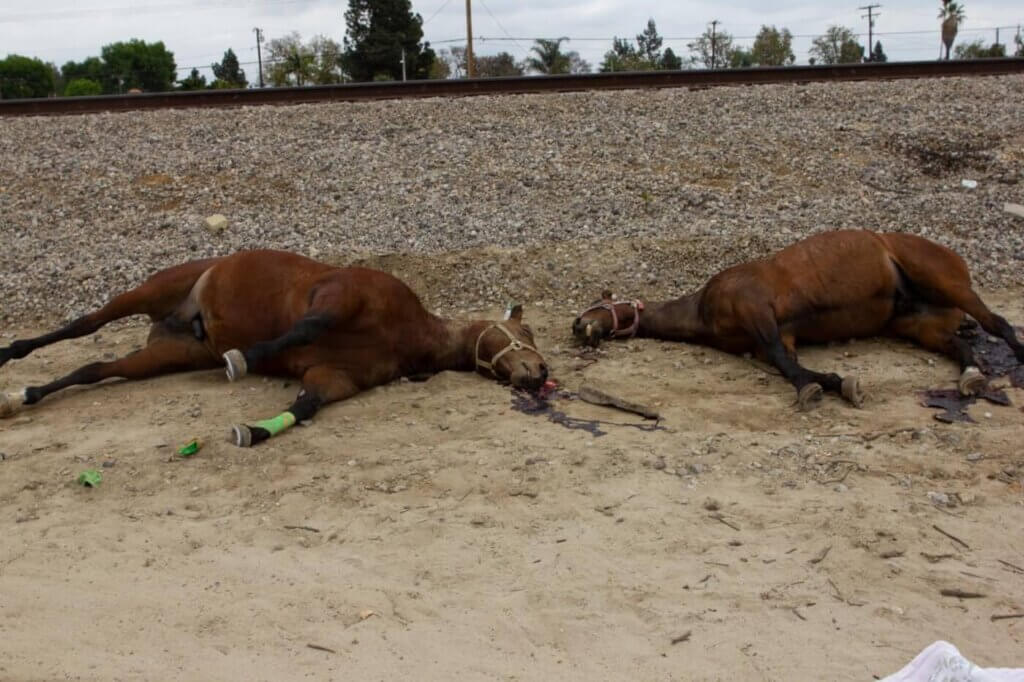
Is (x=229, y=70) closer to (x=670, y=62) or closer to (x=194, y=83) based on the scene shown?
(x=194, y=83)

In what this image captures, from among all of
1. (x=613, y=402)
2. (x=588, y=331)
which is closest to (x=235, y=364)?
(x=613, y=402)

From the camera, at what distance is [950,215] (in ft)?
32.3

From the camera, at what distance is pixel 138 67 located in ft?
203

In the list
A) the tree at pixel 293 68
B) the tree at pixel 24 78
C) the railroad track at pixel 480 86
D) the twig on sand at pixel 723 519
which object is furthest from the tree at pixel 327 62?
the twig on sand at pixel 723 519

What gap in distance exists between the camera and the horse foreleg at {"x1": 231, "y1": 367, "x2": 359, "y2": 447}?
5500 millimetres

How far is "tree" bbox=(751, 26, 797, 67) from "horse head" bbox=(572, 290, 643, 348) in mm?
45474

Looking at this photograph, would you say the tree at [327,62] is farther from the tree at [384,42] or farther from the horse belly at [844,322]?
the horse belly at [844,322]

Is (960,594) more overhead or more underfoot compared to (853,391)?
more underfoot

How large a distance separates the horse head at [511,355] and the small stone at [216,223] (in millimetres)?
4136

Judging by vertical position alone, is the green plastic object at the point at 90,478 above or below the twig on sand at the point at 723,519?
above

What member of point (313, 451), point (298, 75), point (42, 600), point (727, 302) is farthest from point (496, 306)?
point (298, 75)

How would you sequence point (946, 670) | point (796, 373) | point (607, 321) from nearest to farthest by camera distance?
1. point (946, 670)
2. point (796, 373)
3. point (607, 321)

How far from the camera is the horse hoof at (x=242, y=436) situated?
546 centimetres

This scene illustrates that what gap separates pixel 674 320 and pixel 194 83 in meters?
46.2
